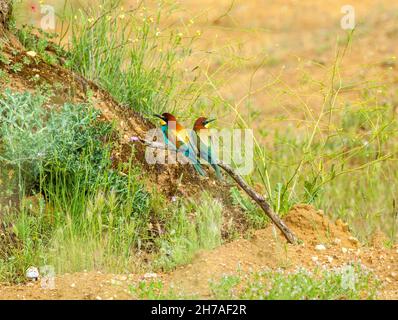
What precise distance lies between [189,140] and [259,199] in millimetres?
525

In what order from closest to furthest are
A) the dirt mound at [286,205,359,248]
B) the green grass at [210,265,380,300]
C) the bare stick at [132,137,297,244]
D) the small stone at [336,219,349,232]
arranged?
the green grass at [210,265,380,300]
the bare stick at [132,137,297,244]
the dirt mound at [286,205,359,248]
the small stone at [336,219,349,232]

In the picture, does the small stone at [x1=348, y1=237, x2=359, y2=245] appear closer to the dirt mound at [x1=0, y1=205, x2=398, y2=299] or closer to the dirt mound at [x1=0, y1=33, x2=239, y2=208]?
the dirt mound at [x1=0, y1=205, x2=398, y2=299]

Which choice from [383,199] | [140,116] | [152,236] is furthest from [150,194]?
[383,199]

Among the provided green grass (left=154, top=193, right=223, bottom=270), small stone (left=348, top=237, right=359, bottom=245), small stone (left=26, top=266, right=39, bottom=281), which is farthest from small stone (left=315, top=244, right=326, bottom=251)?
small stone (left=26, top=266, right=39, bottom=281)

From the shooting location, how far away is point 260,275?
5.38m

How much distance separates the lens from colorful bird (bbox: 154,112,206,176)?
5867 mm

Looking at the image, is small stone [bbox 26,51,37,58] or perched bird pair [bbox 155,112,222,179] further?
small stone [bbox 26,51,37,58]

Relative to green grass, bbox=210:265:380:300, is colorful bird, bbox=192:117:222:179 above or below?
above

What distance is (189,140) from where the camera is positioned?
5.93 metres

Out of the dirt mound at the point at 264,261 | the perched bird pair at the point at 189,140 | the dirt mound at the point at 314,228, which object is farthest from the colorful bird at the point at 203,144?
the dirt mound at the point at 314,228

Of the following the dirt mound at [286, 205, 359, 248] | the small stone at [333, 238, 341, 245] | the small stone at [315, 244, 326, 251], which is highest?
the dirt mound at [286, 205, 359, 248]

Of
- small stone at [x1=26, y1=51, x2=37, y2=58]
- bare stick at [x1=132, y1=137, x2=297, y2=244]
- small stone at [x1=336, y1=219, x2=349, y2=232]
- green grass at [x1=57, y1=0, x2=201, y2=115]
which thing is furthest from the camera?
green grass at [x1=57, y1=0, x2=201, y2=115]

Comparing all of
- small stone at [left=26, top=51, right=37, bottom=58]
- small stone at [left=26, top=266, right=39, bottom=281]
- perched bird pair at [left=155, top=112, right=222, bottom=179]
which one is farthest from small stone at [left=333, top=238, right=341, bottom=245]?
small stone at [left=26, top=51, right=37, bottom=58]

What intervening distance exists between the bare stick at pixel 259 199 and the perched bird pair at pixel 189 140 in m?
0.07
